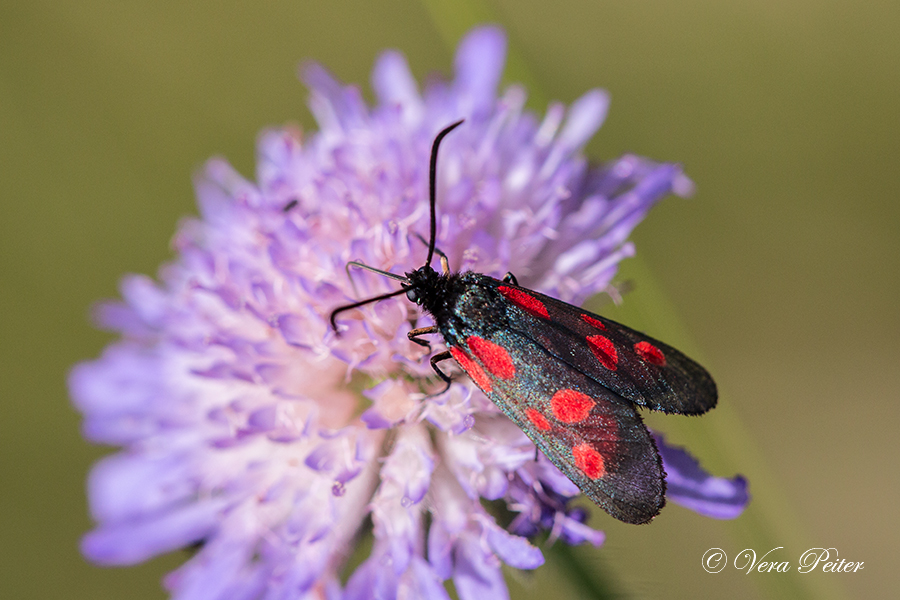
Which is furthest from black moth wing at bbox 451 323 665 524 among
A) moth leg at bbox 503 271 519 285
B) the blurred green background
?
the blurred green background

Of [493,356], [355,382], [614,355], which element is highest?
[355,382]

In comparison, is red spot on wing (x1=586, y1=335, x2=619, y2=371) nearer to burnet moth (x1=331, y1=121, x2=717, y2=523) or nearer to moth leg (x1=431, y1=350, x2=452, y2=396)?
burnet moth (x1=331, y1=121, x2=717, y2=523)

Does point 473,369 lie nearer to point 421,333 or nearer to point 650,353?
point 421,333

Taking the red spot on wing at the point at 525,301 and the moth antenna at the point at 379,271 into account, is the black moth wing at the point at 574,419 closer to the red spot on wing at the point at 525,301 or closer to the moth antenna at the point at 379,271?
the red spot on wing at the point at 525,301

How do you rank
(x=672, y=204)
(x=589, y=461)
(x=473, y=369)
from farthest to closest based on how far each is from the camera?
(x=672, y=204) < (x=473, y=369) < (x=589, y=461)

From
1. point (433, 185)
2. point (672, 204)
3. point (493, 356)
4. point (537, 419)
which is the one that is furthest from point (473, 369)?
point (672, 204)

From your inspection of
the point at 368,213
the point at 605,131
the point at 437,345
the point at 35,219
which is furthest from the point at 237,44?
the point at 437,345

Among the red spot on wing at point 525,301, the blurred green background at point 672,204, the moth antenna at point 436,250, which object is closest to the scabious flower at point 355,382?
the moth antenna at point 436,250

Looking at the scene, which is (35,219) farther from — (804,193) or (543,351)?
(804,193)
